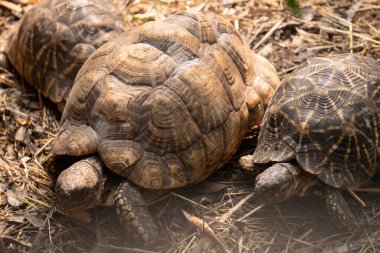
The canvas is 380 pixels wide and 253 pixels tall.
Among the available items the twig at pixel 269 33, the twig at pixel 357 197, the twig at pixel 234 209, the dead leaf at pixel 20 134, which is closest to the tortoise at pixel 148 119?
the twig at pixel 234 209

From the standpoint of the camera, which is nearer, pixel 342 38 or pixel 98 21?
pixel 98 21

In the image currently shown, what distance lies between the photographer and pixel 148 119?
3613 mm

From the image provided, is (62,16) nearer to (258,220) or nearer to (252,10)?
(252,10)

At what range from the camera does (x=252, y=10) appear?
18.7 feet

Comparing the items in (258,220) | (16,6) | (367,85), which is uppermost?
(367,85)

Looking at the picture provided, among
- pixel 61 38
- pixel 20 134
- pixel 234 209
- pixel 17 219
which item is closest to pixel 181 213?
pixel 234 209

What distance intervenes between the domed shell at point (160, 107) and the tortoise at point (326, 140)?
1.27 ft

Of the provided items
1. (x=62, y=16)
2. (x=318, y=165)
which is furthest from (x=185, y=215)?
(x=62, y=16)

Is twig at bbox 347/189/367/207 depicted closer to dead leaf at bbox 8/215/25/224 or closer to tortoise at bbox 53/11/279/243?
tortoise at bbox 53/11/279/243

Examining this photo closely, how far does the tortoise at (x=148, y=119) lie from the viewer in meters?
3.58

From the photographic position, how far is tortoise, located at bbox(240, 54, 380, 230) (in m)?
3.63

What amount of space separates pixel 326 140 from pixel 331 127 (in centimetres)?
9

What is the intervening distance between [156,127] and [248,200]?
88 centimetres

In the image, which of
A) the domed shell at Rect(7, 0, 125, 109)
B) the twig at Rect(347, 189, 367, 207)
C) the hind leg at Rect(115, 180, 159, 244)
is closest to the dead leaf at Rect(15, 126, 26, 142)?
the domed shell at Rect(7, 0, 125, 109)
